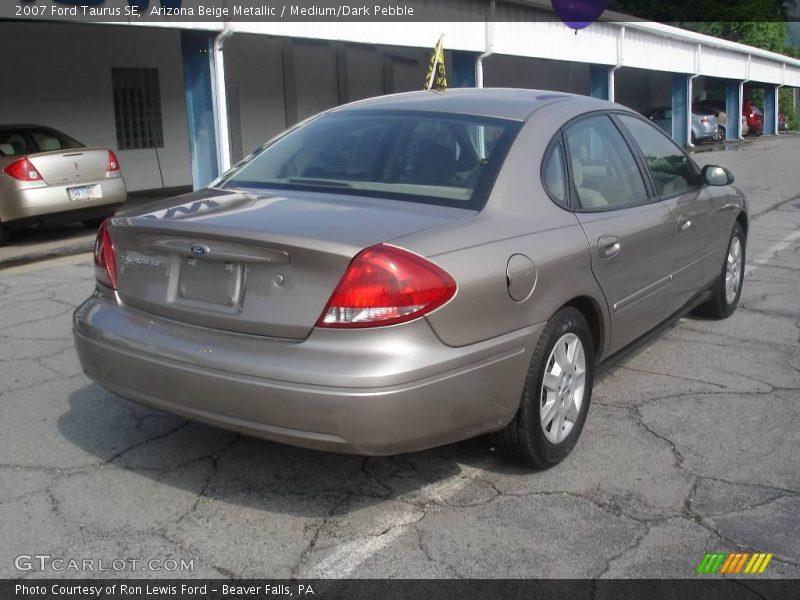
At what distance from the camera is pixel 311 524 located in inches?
133

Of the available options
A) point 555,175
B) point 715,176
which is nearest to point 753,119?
point 715,176

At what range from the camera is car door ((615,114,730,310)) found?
496 cm

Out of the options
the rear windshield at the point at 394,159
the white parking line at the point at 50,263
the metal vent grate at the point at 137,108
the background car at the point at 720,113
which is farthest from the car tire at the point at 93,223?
the background car at the point at 720,113

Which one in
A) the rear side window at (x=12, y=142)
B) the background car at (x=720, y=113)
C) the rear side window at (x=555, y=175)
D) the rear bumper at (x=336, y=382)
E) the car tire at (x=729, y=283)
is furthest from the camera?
the background car at (x=720, y=113)

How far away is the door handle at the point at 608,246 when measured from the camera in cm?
405

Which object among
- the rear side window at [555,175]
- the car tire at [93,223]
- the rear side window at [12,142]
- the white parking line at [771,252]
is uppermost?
the rear side window at [12,142]

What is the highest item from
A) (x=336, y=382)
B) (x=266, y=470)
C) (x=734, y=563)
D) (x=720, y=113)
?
(x=720, y=113)

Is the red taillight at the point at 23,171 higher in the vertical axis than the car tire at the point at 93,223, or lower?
higher

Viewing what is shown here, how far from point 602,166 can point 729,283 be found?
229 cm

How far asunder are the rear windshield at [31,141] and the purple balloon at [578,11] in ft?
36.8

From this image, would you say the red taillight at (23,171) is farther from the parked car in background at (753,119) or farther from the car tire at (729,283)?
the parked car in background at (753,119)

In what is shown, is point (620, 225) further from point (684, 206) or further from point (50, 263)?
point (50, 263)

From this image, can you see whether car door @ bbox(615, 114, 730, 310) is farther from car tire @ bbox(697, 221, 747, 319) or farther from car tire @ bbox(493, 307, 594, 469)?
car tire @ bbox(493, 307, 594, 469)

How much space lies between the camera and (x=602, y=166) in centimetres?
449
